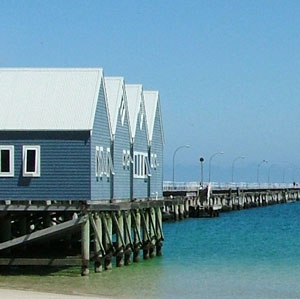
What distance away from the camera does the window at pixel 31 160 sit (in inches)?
1374

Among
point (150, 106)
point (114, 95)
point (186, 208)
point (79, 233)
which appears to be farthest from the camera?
point (186, 208)

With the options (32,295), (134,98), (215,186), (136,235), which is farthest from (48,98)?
(215,186)

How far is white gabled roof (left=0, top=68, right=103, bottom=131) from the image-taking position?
1391 inches

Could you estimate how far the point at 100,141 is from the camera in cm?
3681

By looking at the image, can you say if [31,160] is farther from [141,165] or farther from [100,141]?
[141,165]

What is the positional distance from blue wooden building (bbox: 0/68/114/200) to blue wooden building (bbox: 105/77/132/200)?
3.61 m

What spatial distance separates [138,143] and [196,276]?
885 centimetres

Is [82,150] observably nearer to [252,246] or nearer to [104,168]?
[104,168]

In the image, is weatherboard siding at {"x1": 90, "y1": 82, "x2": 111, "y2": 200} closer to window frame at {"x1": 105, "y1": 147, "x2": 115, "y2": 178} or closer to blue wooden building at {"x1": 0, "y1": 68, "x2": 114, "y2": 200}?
blue wooden building at {"x1": 0, "y1": 68, "x2": 114, "y2": 200}

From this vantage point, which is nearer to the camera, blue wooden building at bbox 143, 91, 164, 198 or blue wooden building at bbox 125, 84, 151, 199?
blue wooden building at bbox 125, 84, 151, 199

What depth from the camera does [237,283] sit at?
36.6m

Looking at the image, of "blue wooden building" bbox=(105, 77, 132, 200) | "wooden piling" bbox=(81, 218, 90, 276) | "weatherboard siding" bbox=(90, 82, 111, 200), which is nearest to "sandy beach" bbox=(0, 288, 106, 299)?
"wooden piling" bbox=(81, 218, 90, 276)

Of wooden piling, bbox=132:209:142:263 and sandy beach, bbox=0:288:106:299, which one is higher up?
wooden piling, bbox=132:209:142:263

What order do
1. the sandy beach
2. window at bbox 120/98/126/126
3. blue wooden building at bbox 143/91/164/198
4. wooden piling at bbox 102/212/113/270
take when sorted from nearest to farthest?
the sandy beach
wooden piling at bbox 102/212/113/270
window at bbox 120/98/126/126
blue wooden building at bbox 143/91/164/198
